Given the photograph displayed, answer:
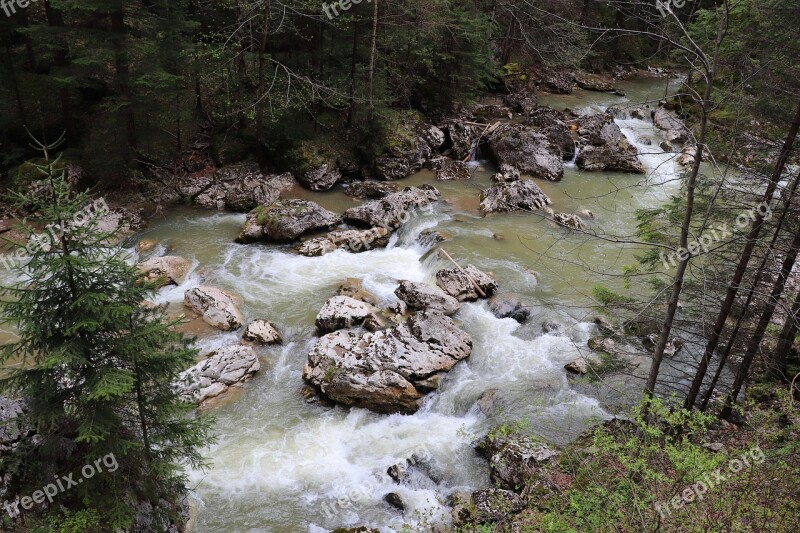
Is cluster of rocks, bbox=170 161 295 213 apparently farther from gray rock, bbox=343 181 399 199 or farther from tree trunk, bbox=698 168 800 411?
tree trunk, bbox=698 168 800 411

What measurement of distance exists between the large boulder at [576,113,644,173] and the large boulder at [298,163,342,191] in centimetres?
1196

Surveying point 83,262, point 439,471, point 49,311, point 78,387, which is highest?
point 83,262

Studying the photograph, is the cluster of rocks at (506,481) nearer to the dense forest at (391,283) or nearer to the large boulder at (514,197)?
the dense forest at (391,283)

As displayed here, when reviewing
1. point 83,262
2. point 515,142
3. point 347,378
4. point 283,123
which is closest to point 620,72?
point 515,142

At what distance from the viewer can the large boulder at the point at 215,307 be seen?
45.2 feet

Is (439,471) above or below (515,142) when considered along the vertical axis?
below

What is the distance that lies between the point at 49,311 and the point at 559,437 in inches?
374

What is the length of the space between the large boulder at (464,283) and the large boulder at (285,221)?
207 inches

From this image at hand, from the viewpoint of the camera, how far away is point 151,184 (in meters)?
19.4

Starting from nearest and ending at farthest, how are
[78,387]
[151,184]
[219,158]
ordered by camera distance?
[78,387] < [151,184] < [219,158]

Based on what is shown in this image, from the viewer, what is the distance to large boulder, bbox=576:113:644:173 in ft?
78.6

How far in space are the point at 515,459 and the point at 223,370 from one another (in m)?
7.02

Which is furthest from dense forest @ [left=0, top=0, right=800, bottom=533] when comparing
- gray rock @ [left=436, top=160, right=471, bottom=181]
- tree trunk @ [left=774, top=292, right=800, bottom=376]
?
gray rock @ [left=436, top=160, right=471, bottom=181]

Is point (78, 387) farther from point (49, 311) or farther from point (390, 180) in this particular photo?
point (390, 180)
